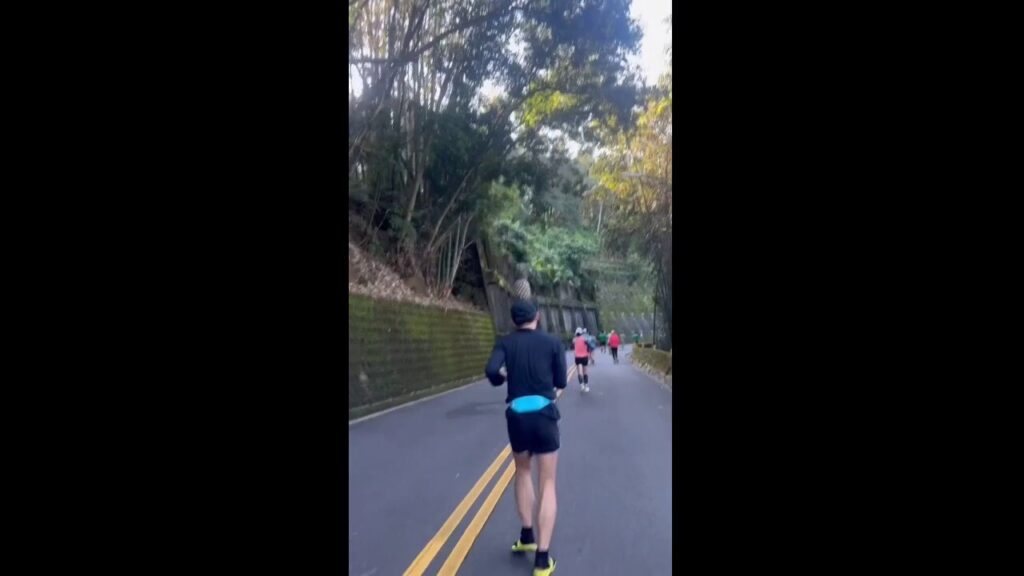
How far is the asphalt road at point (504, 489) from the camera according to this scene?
3844 millimetres

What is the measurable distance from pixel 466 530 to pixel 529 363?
4.56 feet

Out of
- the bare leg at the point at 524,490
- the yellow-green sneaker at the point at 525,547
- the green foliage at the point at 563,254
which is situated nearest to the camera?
the bare leg at the point at 524,490

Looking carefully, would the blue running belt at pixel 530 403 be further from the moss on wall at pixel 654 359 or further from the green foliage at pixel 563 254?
the moss on wall at pixel 654 359

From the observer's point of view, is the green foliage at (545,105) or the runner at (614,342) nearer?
the green foliage at (545,105)

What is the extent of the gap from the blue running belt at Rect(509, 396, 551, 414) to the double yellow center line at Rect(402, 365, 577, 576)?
178mm

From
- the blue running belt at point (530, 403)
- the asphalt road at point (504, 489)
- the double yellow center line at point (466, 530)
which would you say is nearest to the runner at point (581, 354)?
the asphalt road at point (504, 489)

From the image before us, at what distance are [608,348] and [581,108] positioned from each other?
207cm

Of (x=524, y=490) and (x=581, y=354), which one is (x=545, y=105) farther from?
(x=524, y=490)

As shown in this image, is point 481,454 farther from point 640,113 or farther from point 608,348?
point 640,113

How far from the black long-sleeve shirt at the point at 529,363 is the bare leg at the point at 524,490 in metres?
0.40

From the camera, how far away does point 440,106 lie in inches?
211

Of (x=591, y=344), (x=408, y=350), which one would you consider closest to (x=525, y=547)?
(x=591, y=344)
